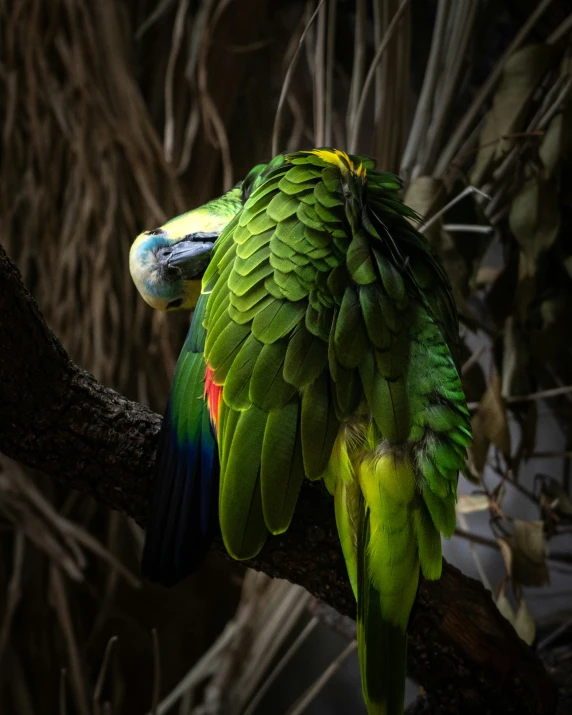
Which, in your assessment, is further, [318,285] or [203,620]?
[203,620]

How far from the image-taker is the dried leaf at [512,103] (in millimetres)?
897

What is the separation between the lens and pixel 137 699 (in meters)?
1.34

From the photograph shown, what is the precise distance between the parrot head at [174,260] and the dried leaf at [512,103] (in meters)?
0.39

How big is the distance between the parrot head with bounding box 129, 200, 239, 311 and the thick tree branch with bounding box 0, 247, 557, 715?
0.43 ft

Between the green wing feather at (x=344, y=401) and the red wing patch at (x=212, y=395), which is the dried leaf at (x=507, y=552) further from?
the red wing patch at (x=212, y=395)

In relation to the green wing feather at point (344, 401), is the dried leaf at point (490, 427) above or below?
below

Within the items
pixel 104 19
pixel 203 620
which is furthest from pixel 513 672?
pixel 104 19

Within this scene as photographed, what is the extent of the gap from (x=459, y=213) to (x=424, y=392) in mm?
468

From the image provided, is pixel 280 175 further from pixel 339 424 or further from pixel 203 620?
pixel 203 620

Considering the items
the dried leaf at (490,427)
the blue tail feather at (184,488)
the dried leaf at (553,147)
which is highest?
the dried leaf at (553,147)

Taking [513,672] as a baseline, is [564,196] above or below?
above

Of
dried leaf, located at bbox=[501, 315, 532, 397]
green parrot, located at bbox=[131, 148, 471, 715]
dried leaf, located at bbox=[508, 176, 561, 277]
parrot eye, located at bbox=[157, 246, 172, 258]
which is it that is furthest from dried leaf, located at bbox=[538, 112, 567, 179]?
parrot eye, located at bbox=[157, 246, 172, 258]

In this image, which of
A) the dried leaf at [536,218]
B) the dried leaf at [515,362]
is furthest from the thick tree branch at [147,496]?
the dried leaf at [536,218]

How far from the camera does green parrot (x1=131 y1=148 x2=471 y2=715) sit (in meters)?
0.52
